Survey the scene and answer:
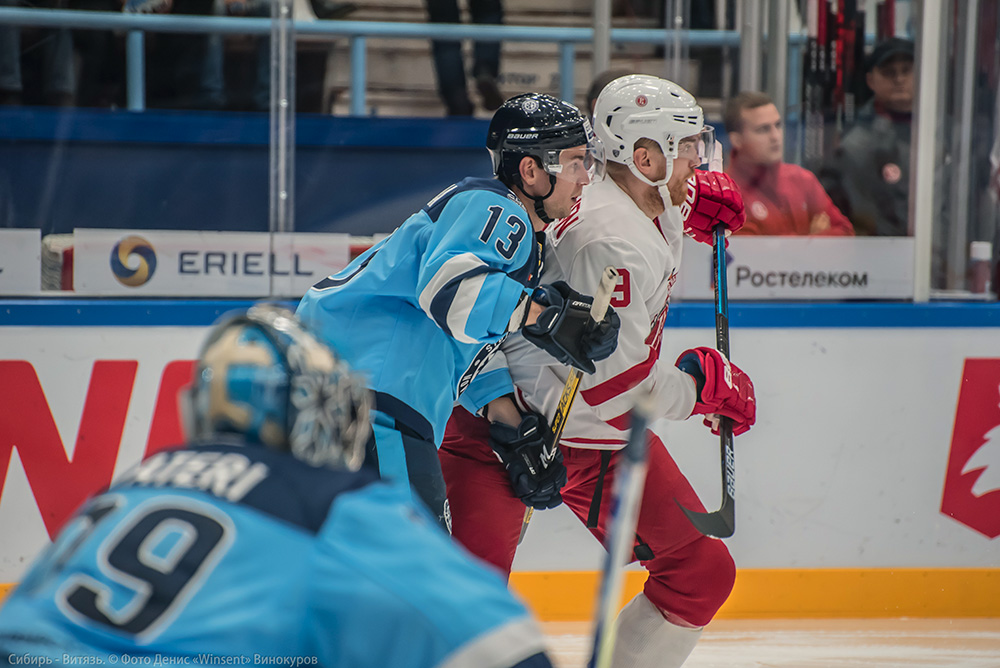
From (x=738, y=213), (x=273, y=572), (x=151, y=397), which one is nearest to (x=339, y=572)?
(x=273, y=572)

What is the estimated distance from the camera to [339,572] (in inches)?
39.2

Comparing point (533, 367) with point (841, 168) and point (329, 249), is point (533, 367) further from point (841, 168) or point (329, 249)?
point (841, 168)

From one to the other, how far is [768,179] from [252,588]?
3.12m

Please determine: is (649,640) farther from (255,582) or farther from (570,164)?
(255,582)

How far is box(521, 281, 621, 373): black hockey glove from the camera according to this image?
7.10 ft

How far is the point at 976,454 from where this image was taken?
361cm

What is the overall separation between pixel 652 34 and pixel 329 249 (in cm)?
126

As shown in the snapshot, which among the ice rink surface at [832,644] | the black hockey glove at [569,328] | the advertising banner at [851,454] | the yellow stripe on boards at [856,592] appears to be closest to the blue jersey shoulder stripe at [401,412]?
the black hockey glove at [569,328]

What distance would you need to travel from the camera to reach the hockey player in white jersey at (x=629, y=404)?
7.91 ft

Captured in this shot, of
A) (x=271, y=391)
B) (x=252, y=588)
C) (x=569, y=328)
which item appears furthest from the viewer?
(x=569, y=328)

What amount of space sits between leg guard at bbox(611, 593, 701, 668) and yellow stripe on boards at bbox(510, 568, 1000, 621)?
90cm

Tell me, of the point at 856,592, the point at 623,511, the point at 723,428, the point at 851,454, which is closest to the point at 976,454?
the point at 851,454

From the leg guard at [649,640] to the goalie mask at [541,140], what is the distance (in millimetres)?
907

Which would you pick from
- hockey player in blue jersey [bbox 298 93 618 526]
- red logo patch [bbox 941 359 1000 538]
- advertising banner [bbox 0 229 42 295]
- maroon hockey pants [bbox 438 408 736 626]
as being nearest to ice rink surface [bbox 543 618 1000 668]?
red logo patch [bbox 941 359 1000 538]
